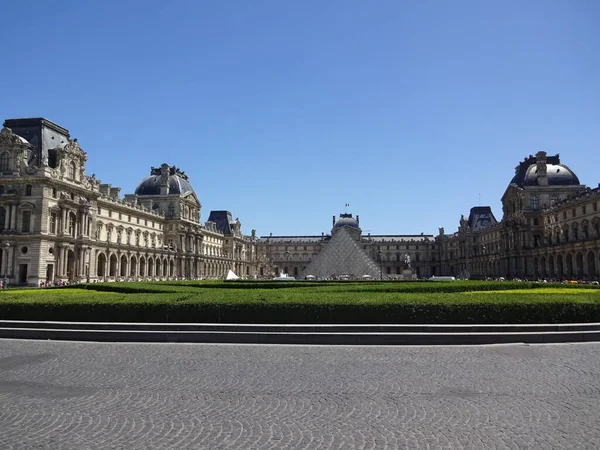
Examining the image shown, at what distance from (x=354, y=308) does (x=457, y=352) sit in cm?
360

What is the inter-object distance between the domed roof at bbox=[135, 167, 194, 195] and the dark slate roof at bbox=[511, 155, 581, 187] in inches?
2296

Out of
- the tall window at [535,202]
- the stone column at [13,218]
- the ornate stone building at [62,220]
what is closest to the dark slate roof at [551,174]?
the tall window at [535,202]

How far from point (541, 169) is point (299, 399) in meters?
80.5

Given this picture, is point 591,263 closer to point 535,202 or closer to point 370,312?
point 535,202

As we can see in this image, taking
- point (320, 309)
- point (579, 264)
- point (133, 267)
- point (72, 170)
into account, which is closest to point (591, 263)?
point (579, 264)

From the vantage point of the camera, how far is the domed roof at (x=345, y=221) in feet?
476

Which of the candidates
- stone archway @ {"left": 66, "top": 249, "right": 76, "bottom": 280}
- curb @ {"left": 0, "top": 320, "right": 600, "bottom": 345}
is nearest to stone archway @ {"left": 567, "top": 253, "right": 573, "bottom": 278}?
curb @ {"left": 0, "top": 320, "right": 600, "bottom": 345}

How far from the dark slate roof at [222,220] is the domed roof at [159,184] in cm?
2917

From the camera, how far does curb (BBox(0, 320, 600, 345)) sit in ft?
43.5

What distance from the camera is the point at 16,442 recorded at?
19.7ft

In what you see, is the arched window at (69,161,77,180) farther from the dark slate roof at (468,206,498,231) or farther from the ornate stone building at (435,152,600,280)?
the dark slate roof at (468,206,498,231)

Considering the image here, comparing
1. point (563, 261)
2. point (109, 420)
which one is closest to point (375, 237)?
point (563, 261)

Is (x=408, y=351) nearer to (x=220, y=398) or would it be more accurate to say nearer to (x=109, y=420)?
(x=220, y=398)

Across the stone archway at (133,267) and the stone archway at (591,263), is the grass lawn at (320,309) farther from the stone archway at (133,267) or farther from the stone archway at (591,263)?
the stone archway at (133,267)
